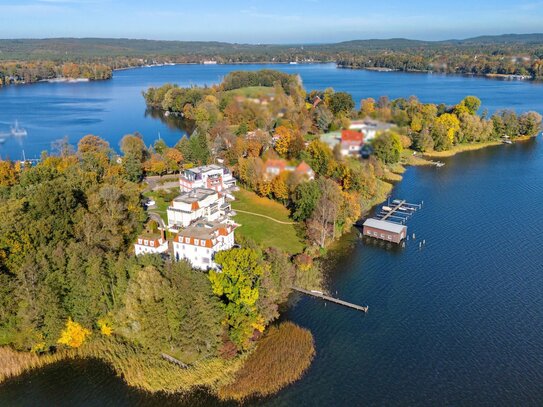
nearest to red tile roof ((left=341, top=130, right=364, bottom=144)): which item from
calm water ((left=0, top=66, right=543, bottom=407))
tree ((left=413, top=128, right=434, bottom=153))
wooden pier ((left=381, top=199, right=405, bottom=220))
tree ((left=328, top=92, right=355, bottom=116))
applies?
calm water ((left=0, top=66, right=543, bottom=407))

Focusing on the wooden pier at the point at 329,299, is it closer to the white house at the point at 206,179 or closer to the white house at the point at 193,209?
the white house at the point at 193,209

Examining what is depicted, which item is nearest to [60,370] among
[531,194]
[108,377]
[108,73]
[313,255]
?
[108,377]

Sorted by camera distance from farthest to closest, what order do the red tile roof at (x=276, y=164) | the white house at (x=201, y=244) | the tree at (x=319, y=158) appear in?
1. the red tile roof at (x=276, y=164)
2. the tree at (x=319, y=158)
3. the white house at (x=201, y=244)

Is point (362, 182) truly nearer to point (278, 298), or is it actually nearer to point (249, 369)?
point (278, 298)

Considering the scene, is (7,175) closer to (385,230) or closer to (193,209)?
(193,209)

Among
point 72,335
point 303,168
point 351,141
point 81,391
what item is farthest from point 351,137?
point 81,391

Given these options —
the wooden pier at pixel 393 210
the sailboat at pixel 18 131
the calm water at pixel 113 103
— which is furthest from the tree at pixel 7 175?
the wooden pier at pixel 393 210
